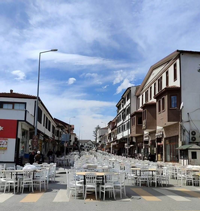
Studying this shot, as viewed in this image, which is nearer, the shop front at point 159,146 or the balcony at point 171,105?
the balcony at point 171,105

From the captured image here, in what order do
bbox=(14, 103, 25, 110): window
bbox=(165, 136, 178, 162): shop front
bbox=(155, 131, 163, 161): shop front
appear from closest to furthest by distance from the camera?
1. bbox=(165, 136, 178, 162): shop front
2. bbox=(14, 103, 25, 110): window
3. bbox=(155, 131, 163, 161): shop front

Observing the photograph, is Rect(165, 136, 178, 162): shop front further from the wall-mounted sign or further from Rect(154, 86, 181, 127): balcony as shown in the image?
the wall-mounted sign

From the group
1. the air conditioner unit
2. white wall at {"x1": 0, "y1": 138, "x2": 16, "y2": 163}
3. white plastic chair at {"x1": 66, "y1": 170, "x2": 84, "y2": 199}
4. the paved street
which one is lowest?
the paved street

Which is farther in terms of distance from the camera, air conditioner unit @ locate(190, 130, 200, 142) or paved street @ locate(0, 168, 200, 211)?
air conditioner unit @ locate(190, 130, 200, 142)

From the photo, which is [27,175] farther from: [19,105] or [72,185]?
[19,105]

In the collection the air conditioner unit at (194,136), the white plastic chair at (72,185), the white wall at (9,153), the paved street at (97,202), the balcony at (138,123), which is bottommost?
the paved street at (97,202)

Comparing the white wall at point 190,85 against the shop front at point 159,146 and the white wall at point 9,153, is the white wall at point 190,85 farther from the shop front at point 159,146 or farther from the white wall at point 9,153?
the white wall at point 9,153

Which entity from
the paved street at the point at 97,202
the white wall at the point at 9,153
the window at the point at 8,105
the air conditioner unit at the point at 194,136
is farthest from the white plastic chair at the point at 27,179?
the window at the point at 8,105

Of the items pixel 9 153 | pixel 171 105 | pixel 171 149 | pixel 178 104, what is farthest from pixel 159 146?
pixel 9 153

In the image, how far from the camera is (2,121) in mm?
21750

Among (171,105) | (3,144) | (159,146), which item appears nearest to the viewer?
(3,144)

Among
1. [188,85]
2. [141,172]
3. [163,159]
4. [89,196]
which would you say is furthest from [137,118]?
[89,196]

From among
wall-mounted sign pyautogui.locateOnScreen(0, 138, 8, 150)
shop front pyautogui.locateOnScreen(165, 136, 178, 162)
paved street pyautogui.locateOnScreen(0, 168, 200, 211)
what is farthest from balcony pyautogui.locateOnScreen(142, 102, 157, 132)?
A: paved street pyautogui.locateOnScreen(0, 168, 200, 211)

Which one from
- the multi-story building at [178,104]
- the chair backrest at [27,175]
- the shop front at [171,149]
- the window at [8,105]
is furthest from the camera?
the window at [8,105]
